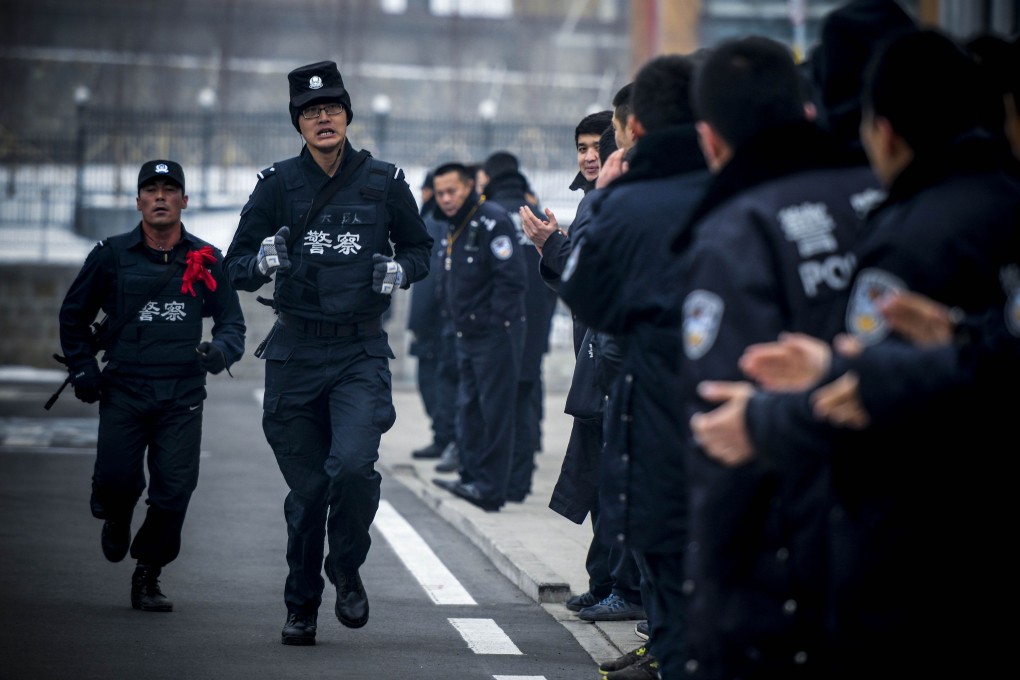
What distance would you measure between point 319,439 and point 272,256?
0.81 m

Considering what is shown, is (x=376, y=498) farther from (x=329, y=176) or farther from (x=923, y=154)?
(x=923, y=154)

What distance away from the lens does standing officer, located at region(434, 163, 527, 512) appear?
10.3m

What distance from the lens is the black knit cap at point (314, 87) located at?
6797mm

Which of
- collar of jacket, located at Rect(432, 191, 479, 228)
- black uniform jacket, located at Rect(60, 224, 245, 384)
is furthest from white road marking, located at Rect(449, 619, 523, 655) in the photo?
collar of jacket, located at Rect(432, 191, 479, 228)

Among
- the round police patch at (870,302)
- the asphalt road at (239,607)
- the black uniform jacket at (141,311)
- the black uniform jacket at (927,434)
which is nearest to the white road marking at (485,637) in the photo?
the asphalt road at (239,607)

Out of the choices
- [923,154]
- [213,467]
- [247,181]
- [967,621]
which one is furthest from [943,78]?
[247,181]

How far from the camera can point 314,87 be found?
684 centimetres

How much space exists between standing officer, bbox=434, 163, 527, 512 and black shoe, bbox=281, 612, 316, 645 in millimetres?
3641

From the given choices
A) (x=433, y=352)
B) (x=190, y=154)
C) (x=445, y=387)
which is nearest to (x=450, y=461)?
Result: (x=445, y=387)

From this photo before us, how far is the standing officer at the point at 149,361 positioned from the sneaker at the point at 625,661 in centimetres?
220

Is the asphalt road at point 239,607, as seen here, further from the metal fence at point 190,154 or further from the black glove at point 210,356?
the metal fence at point 190,154

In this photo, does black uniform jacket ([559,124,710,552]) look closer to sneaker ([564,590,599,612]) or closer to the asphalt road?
the asphalt road

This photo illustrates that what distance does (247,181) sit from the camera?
1162 inches

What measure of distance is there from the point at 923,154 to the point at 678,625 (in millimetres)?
1790
